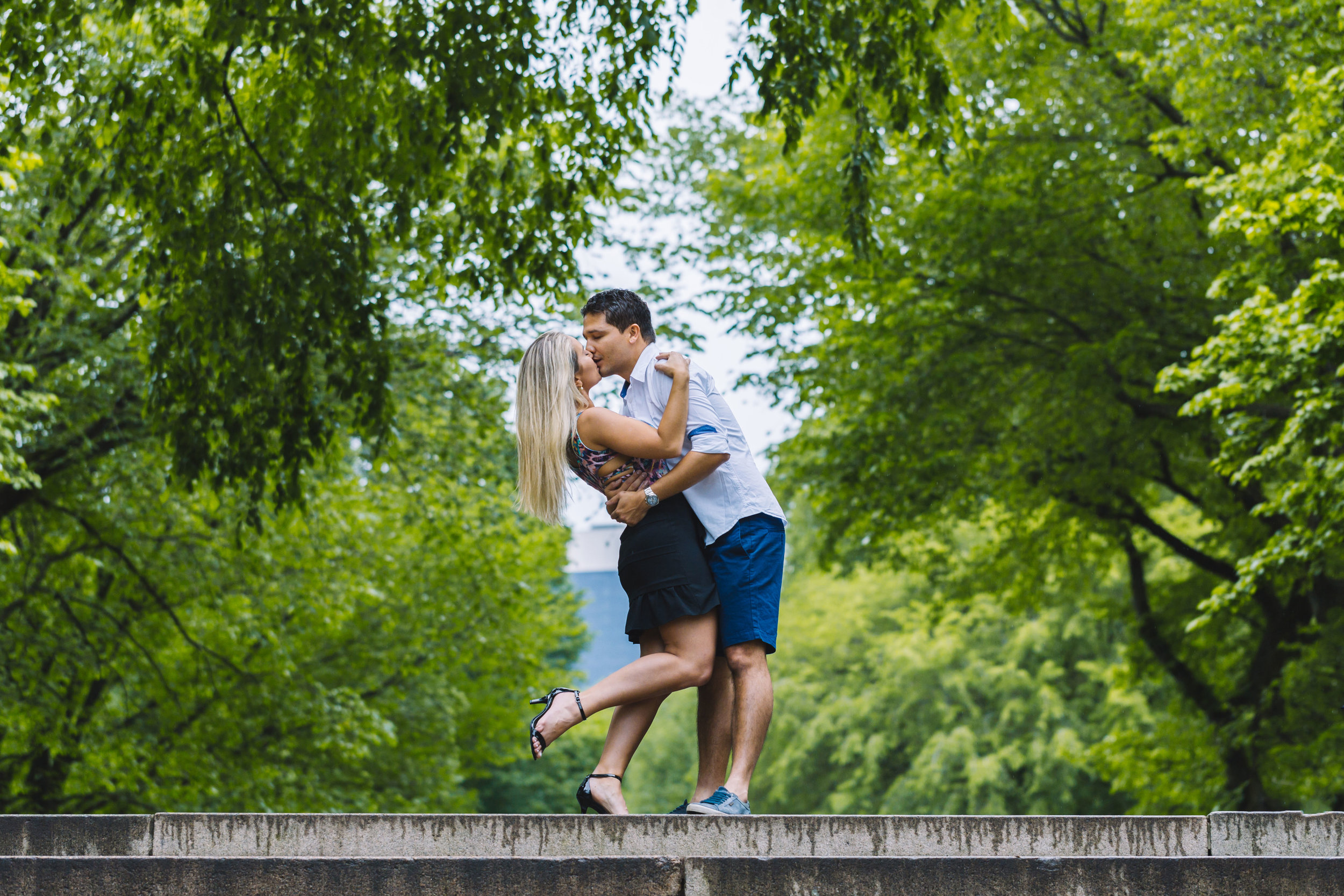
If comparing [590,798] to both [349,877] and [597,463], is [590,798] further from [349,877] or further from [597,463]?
[349,877]

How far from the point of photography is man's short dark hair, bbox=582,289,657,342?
14.3ft

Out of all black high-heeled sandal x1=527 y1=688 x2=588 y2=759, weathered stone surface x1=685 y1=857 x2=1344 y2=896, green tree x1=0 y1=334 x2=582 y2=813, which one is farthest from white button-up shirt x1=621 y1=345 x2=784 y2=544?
green tree x1=0 y1=334 x2=582 y2=813

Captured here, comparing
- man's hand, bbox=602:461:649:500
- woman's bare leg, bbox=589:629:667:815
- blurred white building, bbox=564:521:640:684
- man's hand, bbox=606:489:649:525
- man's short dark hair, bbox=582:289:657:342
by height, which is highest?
blurred white building, bbox=564:521:640:684

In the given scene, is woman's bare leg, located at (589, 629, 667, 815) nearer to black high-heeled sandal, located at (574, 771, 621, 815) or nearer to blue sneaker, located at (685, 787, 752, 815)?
black high-heeled sandal, located at (574, 771, 621, 815)

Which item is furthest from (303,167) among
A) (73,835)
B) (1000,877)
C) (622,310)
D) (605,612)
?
(605,612)

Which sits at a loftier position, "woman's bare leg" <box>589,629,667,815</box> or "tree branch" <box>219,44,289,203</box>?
"tree branch" <box>219,44,289,203</box>

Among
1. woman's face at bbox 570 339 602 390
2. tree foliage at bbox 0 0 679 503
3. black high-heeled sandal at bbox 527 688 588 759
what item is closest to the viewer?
black high-heeled sandal at bbox 527 688 588 759

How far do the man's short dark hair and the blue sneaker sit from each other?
4.81 ft

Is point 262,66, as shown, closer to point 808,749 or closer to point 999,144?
point 999,144

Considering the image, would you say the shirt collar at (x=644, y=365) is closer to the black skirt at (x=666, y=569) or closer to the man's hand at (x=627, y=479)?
the man's hand at (x=627, y=479)

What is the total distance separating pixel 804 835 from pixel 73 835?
6.89ft

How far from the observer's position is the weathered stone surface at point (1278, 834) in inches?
152

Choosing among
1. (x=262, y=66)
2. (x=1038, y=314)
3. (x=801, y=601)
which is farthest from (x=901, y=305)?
(x=801, y=601)

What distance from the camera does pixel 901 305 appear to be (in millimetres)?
14211
